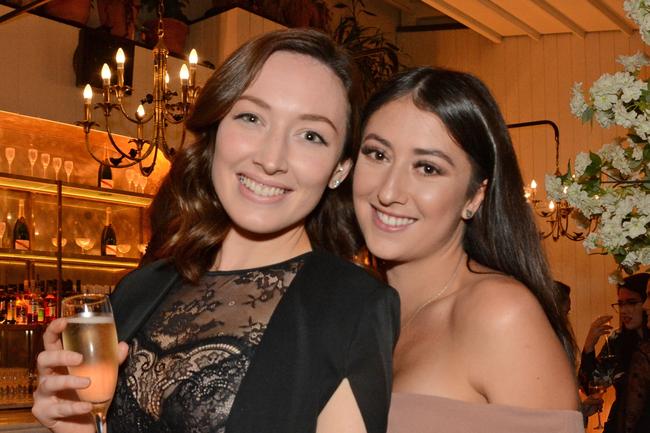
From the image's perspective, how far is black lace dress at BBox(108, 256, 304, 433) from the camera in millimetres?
1717

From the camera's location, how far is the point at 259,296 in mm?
1853

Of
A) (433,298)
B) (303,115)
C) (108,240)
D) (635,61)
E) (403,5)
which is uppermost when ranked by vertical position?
(403,5)

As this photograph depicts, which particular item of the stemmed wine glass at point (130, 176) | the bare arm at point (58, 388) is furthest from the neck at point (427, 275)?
the stemmed wine glass at point (130, 176)

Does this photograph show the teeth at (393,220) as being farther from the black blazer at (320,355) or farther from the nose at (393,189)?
the black blazer at (320,355)

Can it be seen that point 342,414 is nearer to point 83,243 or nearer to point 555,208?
point 83,243

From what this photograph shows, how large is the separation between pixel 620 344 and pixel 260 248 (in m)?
4.08

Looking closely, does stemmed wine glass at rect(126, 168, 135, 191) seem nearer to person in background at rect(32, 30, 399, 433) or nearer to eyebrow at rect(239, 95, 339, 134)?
person in background at rect(32, 30, 399, 433)

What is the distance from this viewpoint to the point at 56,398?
1.74 meters

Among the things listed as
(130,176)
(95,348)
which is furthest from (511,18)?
(95,348)

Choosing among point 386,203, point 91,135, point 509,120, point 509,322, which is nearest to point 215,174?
point 386,203

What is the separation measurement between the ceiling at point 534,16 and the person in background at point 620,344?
3208 millimetres

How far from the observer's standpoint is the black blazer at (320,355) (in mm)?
1610

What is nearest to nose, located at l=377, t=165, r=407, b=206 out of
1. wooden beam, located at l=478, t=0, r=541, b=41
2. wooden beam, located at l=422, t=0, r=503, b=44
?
wooden beam, located at l=422, t=0, r=503, b=44

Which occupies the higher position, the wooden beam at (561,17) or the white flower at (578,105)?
the wooden beam at (561,17)
